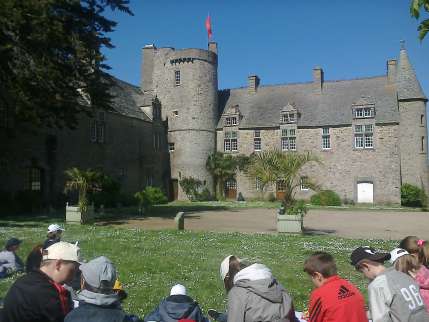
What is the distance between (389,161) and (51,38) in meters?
26.4

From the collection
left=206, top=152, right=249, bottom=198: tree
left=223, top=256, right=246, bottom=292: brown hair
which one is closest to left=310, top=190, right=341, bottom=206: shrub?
left=206, top=152, right=249, bottom=198: tree

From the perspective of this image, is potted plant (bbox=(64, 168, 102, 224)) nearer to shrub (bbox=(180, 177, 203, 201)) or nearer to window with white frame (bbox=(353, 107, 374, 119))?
shrub (bbox=(180, 177, 203, 201))

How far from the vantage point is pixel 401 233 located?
15641 millimetres

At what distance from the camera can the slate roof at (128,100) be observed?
3394 centimetres

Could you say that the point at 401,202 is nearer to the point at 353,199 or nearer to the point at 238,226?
the point at 353,199

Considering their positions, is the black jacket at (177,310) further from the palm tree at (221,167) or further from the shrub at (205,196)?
the palm tree at (221,167)

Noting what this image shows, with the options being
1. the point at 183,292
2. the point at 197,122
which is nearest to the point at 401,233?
the point at 183,292

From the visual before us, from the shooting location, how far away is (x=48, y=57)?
56.0 feet

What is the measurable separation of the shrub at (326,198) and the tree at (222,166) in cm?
666

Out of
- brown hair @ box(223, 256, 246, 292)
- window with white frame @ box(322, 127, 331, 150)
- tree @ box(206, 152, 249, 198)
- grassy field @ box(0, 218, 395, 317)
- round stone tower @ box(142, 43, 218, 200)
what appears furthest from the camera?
round stone tower @ box(142, 43, 218, 200)

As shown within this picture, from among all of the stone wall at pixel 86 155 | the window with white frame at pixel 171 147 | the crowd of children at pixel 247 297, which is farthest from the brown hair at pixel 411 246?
the window with white frame at pixel 171 147

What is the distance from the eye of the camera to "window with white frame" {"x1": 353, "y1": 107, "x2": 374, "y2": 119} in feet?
113

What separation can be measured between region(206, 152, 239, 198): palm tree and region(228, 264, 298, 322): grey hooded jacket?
34.3 meters

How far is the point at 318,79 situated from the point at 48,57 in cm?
2689
